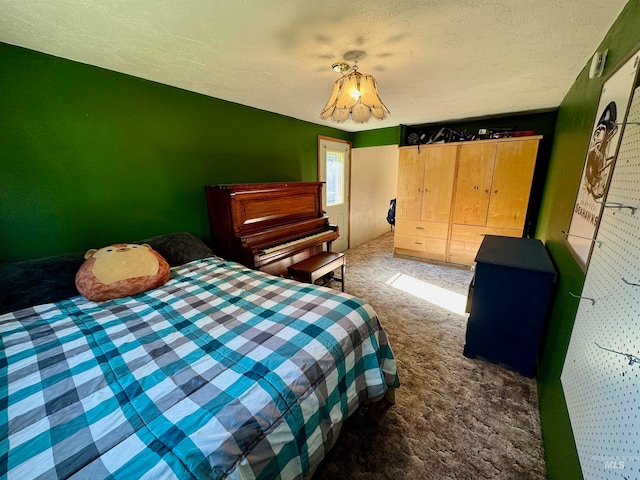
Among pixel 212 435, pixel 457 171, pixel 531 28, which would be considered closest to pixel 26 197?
pixel 212 435

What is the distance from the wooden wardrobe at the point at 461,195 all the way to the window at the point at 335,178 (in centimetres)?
99

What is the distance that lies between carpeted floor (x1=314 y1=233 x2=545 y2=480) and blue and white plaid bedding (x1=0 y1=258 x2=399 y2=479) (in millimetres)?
282

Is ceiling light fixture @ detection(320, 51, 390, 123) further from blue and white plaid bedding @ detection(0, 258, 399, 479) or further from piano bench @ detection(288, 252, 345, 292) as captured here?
piano bench @ detection(288, 252, 345, 292)

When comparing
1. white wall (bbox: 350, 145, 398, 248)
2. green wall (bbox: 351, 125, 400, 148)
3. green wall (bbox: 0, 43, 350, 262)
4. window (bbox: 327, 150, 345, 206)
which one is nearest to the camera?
green wall (bbox: 0, 43, 350, 262)

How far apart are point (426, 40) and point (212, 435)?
2064mm

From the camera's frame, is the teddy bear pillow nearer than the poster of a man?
No

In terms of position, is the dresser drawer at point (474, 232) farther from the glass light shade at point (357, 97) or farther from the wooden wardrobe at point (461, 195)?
the glass light shade at point (357, 97)

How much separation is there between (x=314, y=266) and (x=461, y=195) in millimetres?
2469

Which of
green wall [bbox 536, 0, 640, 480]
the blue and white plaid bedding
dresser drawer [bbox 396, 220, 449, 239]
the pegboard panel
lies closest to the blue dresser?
green wall [bbox 536, 0, 640, 480]

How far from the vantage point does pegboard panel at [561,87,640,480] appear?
582 mm

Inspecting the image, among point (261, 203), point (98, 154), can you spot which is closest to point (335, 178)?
point (261, 203)

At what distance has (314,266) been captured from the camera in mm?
2617

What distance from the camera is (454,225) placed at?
372 cm

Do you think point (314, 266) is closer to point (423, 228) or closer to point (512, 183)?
point (423, 228)
